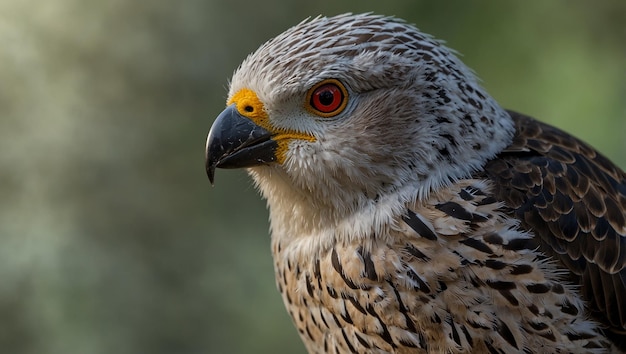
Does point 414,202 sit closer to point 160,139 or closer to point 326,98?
point 326,98

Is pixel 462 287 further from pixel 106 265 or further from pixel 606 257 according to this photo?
pixel 106 265

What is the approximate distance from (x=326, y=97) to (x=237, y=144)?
0.42 m

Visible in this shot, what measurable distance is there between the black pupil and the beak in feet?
0.87

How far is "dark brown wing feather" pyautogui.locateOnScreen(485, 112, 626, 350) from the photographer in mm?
3109

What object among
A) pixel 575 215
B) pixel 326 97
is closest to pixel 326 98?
pixel 326 97

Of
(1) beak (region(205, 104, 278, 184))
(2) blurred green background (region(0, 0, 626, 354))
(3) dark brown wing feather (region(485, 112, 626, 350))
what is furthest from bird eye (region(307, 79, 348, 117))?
(2) blurred green background (region(0, 0, 626, 354))

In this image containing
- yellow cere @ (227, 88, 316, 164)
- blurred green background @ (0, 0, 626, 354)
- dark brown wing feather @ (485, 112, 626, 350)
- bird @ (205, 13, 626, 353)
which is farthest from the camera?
blurred green background @ (0, 0, 626, 354)

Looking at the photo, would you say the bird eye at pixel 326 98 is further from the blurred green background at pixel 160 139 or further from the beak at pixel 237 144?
the blurred green background at pixel 160 139

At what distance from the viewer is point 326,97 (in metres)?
3.19

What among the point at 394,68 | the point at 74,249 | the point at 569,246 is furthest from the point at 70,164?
the point at 569,246

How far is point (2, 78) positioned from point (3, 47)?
248mm

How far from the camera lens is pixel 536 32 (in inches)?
259

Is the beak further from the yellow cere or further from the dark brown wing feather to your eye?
the dark brown wing feather

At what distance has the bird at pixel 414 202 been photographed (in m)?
2.99
